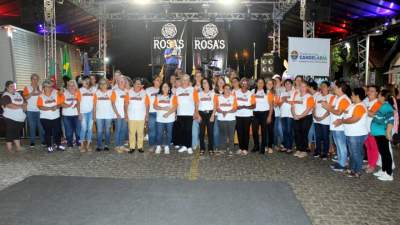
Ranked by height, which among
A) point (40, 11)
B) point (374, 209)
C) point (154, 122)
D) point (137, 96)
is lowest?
point (374, 209)

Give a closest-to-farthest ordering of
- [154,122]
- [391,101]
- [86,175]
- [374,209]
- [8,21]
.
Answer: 1. [374,209]
2. [86,175]
3. [391,101]
4. [154,122]
5. [8,21]

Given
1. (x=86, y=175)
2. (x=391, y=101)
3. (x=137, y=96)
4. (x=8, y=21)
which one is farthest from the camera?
(x=8, y=21)

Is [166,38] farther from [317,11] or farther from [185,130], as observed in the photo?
[185,130]

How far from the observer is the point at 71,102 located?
9.40 metres

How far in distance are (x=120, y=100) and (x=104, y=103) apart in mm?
374

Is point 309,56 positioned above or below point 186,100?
above

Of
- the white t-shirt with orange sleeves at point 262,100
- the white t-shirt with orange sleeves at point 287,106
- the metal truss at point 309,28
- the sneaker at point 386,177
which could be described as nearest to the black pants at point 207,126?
the white t-shirt with orange sleeves at point 262,100

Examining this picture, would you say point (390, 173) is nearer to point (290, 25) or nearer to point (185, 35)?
point (185, 35)

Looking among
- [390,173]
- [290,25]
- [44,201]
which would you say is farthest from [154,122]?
[290,25]

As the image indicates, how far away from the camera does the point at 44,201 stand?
5418 millimetres

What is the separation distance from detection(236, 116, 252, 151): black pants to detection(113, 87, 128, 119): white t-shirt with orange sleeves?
2714 mm

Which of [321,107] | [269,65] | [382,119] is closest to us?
[382,119]

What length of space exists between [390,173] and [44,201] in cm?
576

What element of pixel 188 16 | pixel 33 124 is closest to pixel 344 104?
pixel 33 124
